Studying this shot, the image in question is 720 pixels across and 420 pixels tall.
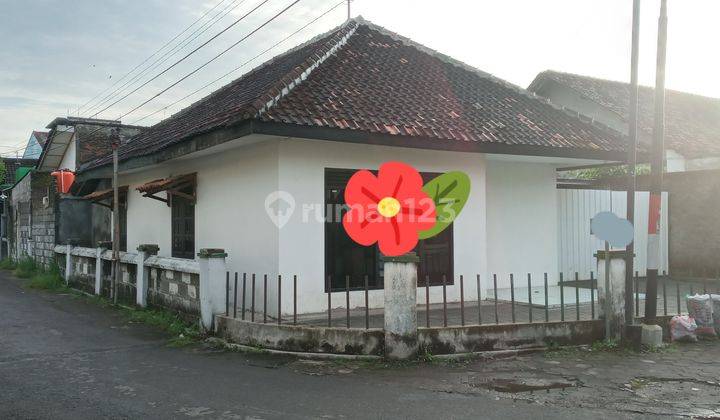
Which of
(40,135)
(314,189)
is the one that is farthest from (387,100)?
(40,135)

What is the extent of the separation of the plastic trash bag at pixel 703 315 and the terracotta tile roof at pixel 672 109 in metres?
9.18

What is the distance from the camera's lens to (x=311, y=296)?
29.5 ft

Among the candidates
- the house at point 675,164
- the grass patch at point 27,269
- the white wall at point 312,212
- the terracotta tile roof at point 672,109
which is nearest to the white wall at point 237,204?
the white wall at point 312,212

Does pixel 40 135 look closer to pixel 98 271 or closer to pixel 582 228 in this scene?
pixel 98 271

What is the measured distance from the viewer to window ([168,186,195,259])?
1158 centimetres

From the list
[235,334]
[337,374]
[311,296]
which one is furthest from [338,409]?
[311,296]

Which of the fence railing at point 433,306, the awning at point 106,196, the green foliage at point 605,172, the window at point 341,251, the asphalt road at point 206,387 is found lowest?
the asphalt road at point 206,387

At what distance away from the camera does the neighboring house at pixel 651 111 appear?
1853 cm

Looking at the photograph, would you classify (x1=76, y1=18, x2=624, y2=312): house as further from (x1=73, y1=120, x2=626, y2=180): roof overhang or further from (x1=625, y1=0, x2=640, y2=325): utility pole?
(x1=625, y1=0, x2=640, y2=325): utility pole

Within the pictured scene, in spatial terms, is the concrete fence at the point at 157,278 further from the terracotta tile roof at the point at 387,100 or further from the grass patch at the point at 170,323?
the terracotta tile roof at the point at 387,100

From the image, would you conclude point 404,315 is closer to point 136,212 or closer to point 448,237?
point 448,237

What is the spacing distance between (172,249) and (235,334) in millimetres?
5595

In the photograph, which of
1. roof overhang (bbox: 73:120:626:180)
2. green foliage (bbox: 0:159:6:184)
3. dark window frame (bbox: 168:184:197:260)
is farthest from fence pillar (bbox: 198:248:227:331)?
green foliage (bbox: 0:159:6:184)

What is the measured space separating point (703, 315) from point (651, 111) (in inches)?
525
